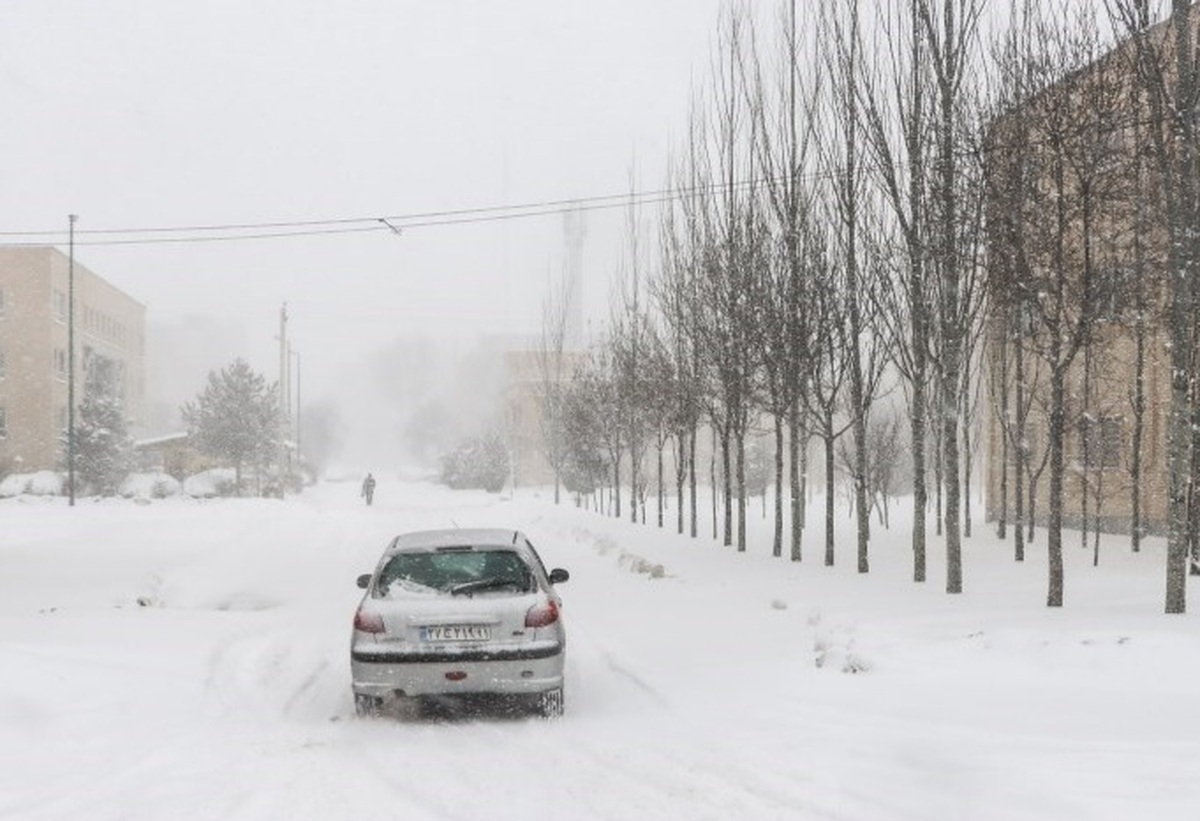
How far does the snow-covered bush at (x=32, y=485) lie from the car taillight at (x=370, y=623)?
46.6 metres

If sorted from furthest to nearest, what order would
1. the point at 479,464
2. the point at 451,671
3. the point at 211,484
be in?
the point at 479,464 → the point at 211,484 → the point at 451,671

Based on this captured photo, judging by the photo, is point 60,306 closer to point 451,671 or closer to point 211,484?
point 211,484

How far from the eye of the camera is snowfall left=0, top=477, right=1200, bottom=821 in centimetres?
545

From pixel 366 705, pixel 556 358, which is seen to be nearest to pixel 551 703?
pixel 366 705

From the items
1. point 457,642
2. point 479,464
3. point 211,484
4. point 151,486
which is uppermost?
point 457,642

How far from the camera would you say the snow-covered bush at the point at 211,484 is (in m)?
54.5

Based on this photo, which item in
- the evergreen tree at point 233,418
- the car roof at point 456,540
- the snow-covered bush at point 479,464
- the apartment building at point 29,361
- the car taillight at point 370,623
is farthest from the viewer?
the snow-covered bush at point 479,464

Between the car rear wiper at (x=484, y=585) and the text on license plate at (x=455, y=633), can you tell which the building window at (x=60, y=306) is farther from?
the text on license plate at (x=455, y=633)

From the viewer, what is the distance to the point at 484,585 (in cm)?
767

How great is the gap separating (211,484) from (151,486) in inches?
190

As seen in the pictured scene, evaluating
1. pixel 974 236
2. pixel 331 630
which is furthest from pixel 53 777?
pixel 974 236

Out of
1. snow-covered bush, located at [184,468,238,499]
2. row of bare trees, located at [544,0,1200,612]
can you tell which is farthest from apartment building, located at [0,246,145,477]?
row of bare trees, located at [544,0,1200,612]

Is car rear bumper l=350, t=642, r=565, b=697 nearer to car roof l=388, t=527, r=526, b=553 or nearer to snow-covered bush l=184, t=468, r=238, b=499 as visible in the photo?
car roof l=388, t=527, r=526, b=553

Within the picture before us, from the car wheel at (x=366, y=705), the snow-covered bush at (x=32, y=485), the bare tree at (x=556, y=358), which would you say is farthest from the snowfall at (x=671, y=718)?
the snow-covered bush at (x=32, y=485)
